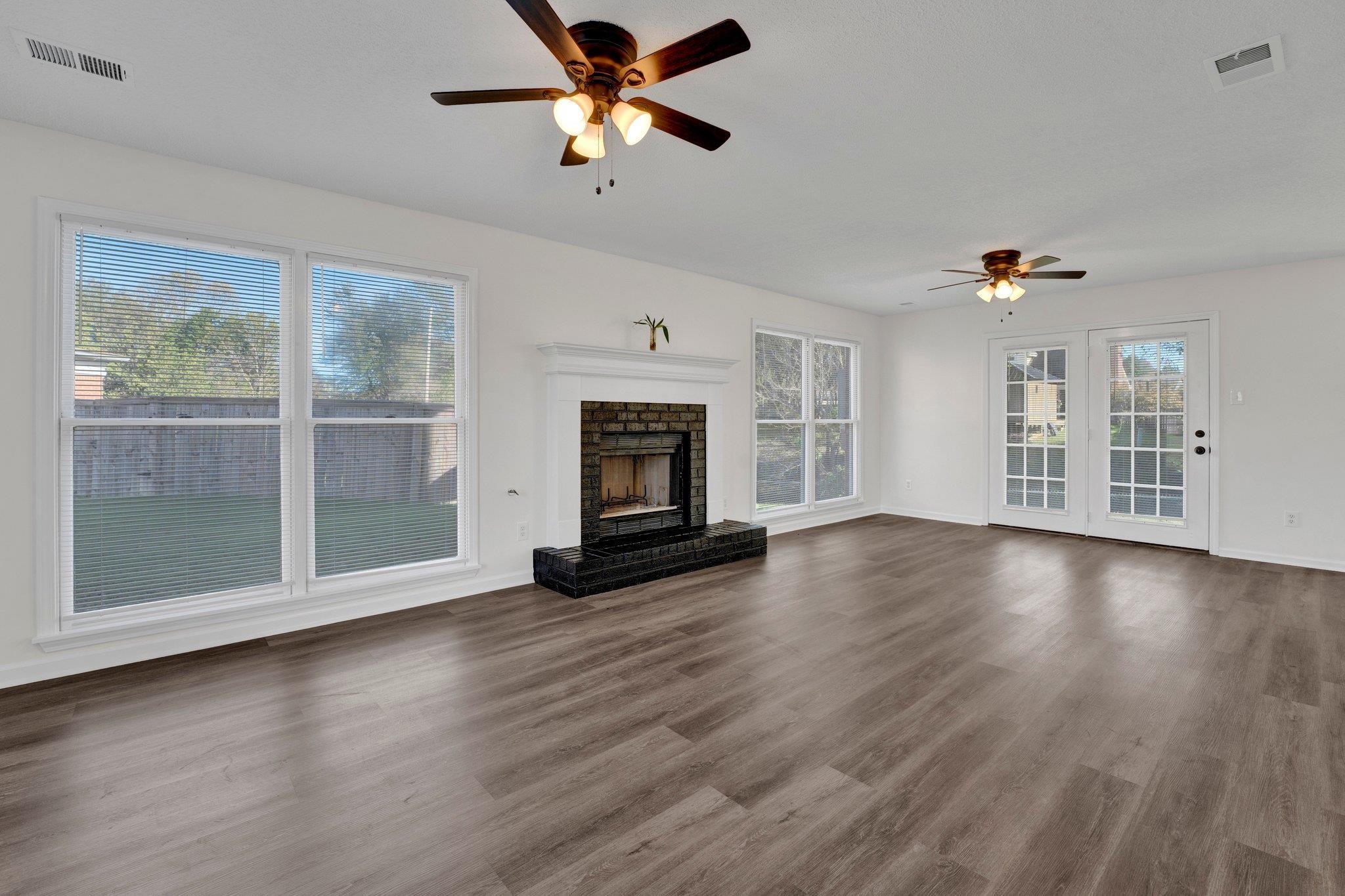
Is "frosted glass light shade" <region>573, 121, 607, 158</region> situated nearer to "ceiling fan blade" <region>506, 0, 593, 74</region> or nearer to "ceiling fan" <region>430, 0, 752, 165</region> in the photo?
"ceiling fan" <region>430, 0, 752, 165</region>

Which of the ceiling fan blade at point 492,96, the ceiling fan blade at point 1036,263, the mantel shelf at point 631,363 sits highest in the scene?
the ceiling fan blade at point 1036,263

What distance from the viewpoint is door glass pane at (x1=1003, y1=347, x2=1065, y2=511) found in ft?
21.2

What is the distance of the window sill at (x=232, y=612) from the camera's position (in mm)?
2971

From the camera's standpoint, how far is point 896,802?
1977mm

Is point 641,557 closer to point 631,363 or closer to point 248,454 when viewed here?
point 631,363

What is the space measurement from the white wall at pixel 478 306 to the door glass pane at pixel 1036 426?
201 cm

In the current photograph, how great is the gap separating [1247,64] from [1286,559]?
16.1 feet

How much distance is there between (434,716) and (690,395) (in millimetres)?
3539

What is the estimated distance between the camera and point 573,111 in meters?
2.08

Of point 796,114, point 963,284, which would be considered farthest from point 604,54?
point 963,284

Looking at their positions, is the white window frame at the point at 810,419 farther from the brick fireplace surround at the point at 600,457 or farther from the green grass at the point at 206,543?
the green grass at the point at 206,543

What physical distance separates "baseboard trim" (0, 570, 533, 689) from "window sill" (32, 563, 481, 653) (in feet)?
0.07

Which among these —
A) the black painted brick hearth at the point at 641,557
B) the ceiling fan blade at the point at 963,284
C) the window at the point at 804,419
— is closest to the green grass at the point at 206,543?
the black painted brick hearth at the point at 641,557

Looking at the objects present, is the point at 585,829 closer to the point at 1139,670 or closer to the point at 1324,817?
the point at 1324,817
